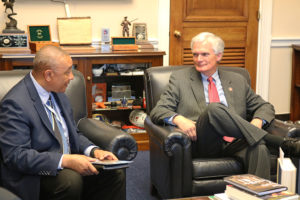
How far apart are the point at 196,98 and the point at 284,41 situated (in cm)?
219

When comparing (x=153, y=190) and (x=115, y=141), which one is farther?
(x=153, y=190)

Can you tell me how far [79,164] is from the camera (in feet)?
6.37

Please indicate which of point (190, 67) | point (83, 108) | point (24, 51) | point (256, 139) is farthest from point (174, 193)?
point (24, 51)

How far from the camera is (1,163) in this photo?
6.44 ft

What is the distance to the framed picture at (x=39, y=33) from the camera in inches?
142

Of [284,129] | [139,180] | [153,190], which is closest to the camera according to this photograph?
[284,129]

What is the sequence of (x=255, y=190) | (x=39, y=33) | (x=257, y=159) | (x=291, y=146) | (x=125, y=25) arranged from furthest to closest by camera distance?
(x=125, y=25) < (x=39, y=33) < (x=291, y=146) < (x=257, y=159) < (x=255, y=190)

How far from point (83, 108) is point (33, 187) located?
766 millimetres

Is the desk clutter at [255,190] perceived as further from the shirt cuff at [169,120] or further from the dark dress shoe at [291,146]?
the shirt cuff at [169,120]

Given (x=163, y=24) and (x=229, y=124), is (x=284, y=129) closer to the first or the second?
(x=229, y=124)

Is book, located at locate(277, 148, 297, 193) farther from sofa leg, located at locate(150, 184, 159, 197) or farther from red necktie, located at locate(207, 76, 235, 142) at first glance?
sofa leg, located at locate(150, 184, 159, 197)

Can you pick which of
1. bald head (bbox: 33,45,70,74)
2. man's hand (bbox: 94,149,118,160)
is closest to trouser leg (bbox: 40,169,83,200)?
man's hand (bbox: 94,149,118,160)

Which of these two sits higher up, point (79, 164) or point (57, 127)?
point (57, 127)

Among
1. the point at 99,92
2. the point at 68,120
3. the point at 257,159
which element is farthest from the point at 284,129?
the point at 99,92
